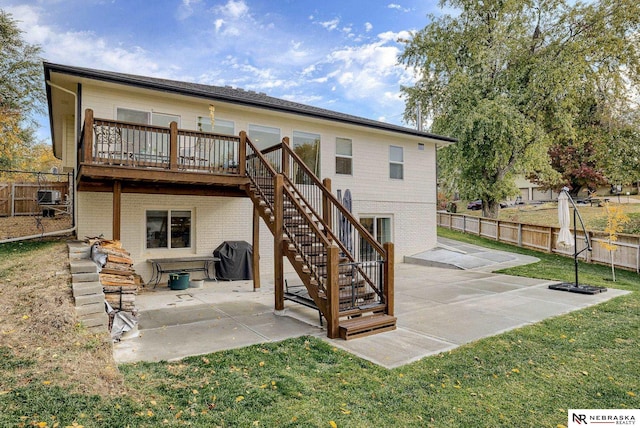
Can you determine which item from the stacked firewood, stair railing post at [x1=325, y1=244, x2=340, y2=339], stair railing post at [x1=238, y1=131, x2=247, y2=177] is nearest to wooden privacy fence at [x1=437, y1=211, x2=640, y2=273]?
stair railing post at [x1=325, y1=244, x2=340, y2=339]

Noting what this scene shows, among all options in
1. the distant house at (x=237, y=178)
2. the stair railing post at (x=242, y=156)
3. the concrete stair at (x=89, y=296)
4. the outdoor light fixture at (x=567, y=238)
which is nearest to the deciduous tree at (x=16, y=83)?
the distant house at (x=237, y=178)

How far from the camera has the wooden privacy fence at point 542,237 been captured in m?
12.6

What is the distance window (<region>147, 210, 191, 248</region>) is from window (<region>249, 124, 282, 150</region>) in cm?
282

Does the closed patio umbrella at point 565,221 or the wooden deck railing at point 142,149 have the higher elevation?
the wooden deck railing at point 142,149

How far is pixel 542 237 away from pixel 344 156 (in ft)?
32.6

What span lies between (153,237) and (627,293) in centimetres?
1173

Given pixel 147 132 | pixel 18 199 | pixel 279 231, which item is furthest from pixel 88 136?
pixel 18 199

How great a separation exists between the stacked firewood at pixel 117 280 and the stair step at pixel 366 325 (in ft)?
10.4

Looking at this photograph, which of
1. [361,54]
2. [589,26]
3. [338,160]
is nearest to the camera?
[338,160]

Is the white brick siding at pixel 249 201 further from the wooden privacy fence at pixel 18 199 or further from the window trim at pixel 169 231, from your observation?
the wooden privacy fence at pixel 18 199

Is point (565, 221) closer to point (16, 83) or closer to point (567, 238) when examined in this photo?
point (567, 238)

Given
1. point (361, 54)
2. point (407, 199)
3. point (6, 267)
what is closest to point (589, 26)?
point (361, 54)

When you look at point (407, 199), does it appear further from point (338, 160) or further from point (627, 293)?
point (627, 293)

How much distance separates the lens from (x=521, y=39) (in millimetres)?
18859
